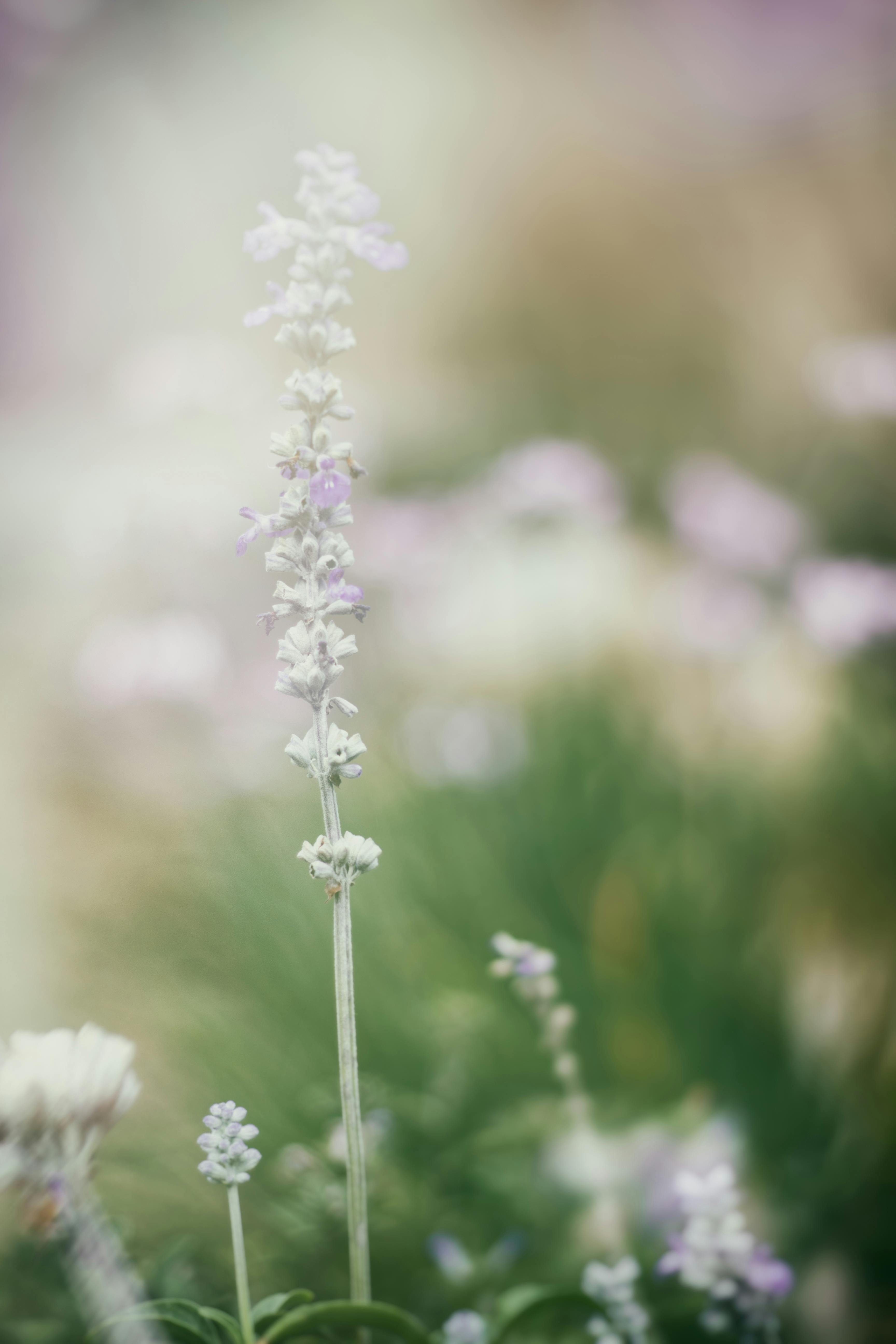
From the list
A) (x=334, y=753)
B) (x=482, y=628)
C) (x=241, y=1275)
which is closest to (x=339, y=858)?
(x=334, y=753)

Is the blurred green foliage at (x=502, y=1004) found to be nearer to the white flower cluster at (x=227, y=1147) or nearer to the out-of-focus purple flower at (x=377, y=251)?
the white flower cluster at (x=227, y=1147)

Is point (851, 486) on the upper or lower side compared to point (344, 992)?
upper

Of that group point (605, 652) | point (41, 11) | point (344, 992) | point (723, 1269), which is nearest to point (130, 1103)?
point (344, 992)

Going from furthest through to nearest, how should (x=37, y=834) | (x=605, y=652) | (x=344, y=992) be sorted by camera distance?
(x=605, y=652) < (x=37, y=834) < (x=344, y=992)

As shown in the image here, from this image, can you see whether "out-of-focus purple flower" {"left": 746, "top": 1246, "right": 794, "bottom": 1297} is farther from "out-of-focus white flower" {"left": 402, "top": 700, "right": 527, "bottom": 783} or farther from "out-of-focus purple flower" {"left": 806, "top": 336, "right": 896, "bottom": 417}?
"out-of-focus purple flower" {"left": 806, "top": 336, "right": 896, "bottom": 417}

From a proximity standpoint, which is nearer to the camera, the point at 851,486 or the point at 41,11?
the point at 41,11

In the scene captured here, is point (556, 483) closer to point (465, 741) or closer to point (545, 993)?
point (465, 741)

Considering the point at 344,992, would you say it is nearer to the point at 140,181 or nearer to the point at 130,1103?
the point at 130,1103
